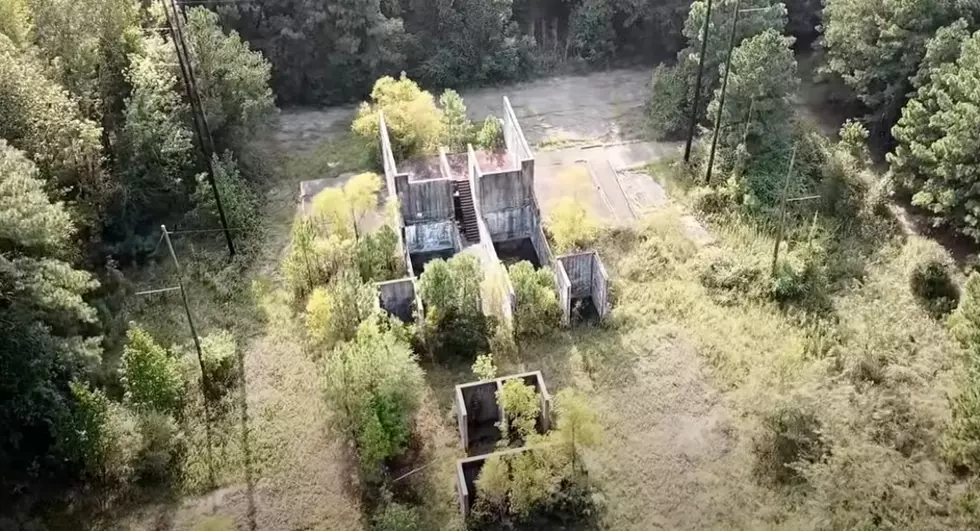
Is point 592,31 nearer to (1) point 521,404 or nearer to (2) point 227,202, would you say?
(2) point 227,202

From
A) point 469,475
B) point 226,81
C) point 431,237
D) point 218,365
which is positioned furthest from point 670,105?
point 218,365

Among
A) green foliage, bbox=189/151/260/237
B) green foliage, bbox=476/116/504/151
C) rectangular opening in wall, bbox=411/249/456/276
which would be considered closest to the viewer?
rectangular opening in wall, bbox=411/249/456/276

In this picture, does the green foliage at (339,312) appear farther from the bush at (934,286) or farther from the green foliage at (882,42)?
the green foliage at (882,42)

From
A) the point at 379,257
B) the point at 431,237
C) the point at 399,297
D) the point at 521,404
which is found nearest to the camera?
the point at 521,404

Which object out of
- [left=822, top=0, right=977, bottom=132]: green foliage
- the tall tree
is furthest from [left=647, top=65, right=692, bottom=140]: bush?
the tall tree

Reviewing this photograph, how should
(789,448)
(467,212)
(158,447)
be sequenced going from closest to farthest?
(789,448)
(158,447)
(467,212)

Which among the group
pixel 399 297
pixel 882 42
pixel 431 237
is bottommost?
pixel 399 297

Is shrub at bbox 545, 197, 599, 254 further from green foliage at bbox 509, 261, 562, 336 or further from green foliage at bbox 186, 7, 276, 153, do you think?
green foliage at bbox 186, 7, 276, 153
